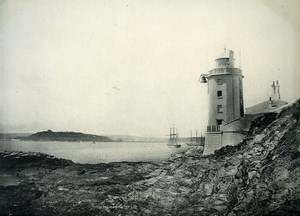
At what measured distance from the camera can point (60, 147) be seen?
7117 millimetres

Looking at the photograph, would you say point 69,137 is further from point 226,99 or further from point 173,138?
point 226,99

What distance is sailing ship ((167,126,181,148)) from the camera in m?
6.86

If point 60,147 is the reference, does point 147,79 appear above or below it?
above

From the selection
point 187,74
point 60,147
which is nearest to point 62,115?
point 60,147

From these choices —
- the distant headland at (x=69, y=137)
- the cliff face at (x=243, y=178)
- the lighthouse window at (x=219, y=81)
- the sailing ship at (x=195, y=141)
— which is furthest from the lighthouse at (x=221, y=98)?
the distant headland at (x=69, y=137)

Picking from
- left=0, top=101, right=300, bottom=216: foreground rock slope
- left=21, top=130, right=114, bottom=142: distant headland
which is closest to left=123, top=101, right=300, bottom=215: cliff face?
left=0, top=101, right=300, bottom=216: foreground rock slope

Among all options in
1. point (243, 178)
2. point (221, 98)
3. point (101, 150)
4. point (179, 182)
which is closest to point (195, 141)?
point (179, 182)

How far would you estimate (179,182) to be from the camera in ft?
21.6

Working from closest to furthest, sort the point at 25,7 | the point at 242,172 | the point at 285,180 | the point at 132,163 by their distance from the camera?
the point at 285,180
the point at 242,172
the point at 132,163
the point at 25,7

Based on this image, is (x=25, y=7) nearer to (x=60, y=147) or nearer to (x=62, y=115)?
(x=62, y=115)

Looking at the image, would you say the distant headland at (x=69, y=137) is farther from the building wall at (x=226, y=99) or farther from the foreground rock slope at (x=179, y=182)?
the building wall at (x=226, y=99)

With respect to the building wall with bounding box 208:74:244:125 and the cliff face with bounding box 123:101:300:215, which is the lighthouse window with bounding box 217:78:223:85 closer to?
the building wall with bounding box 208:74:244:125

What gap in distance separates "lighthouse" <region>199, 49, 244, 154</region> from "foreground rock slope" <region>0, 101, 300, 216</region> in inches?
16.2

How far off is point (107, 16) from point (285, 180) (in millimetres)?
5204
